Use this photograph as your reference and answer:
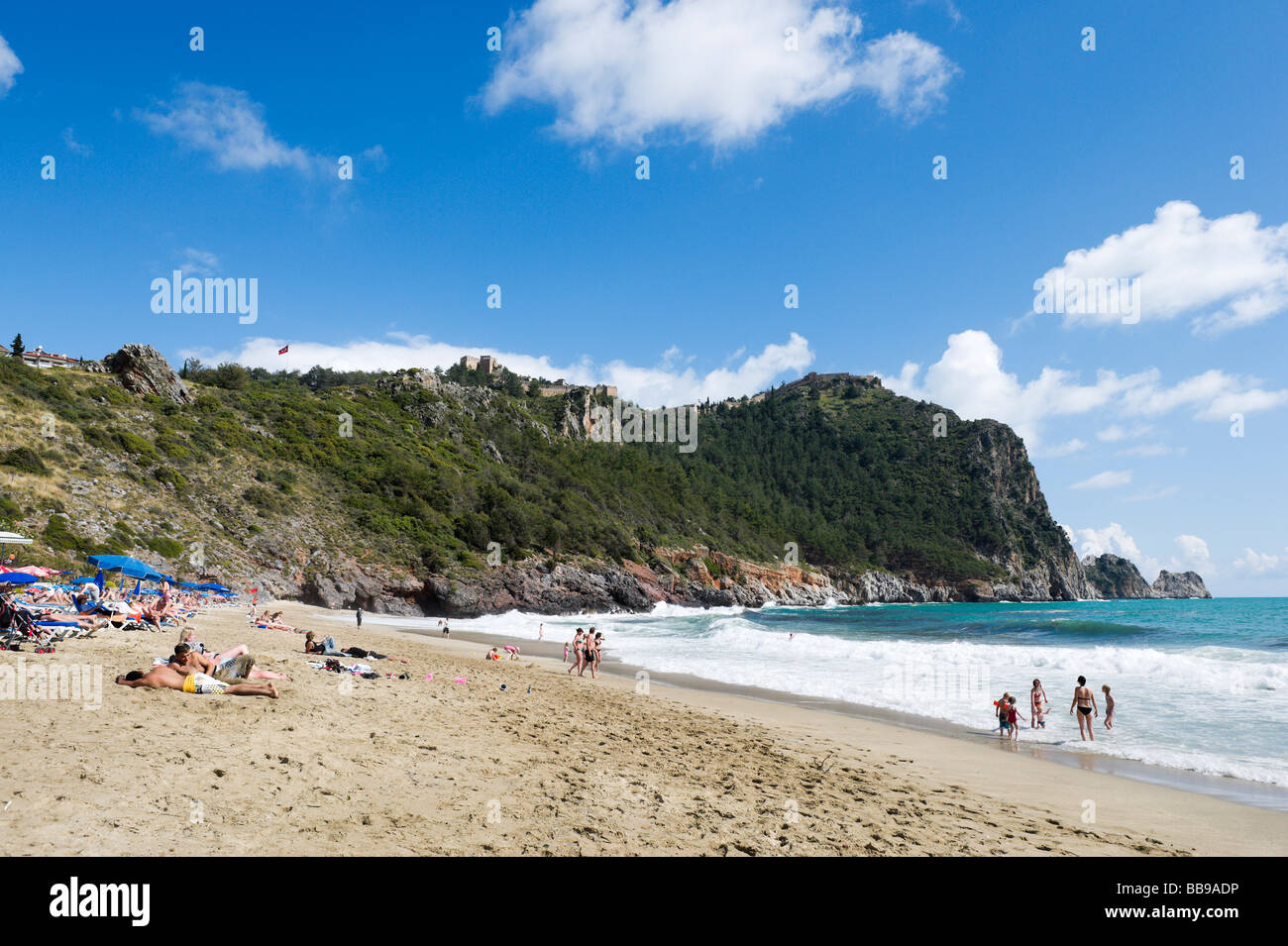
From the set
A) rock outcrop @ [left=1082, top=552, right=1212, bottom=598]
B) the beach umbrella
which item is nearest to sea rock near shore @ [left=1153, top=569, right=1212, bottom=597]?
rock outcrop @ [left=1082, top=552, right=1212, bottom=598]

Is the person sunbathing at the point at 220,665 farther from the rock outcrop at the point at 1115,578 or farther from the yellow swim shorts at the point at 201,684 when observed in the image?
the rock outcrop at the point at 1115,578

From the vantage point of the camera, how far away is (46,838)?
4250 mm

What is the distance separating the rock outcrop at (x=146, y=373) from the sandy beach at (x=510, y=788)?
55.8 m

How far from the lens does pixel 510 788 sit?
676 centimetres

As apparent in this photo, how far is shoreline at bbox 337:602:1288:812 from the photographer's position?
9102 mm

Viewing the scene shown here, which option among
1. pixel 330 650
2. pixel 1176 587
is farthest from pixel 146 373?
pixel 1176 587

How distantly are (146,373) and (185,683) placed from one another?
61.5 metres

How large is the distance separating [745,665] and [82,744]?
67.3 ft

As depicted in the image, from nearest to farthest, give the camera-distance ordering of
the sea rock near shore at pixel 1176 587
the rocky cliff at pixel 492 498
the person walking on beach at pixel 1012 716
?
the person walking on beach at pixel 1012 716 < the rocky cliff at pixel 492 498 < the sea rock near shore at pixel 1176 587

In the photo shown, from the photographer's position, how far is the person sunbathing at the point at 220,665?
33.2ft

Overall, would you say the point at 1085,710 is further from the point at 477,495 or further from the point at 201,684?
the point at 477,495

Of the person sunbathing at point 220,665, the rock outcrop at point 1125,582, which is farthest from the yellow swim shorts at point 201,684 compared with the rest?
the rock outcrop at point 1125,582

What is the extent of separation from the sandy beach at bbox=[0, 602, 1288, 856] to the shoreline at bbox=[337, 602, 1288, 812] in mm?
544
